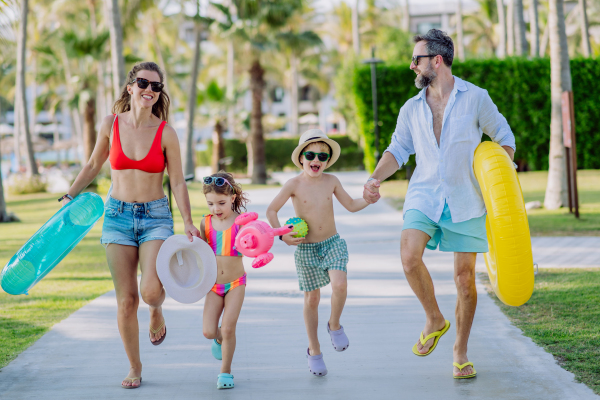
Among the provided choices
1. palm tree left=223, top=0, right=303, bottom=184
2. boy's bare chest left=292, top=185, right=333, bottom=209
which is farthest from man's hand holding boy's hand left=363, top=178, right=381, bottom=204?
palm tree left=223, top=0, right=303, bottom=184

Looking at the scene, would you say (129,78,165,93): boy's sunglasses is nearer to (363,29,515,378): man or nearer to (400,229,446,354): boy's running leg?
(363,29,515,378): man

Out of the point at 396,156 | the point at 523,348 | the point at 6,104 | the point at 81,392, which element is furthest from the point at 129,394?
the point at 6,104

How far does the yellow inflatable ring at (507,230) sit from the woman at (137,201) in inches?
70.8

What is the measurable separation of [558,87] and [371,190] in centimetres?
1004

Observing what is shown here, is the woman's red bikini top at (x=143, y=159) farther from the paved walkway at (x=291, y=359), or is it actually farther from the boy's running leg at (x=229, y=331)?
the paved walkway at (x=291, y=359)

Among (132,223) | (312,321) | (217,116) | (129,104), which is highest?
(217,116)

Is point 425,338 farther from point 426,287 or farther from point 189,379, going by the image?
point 189,379

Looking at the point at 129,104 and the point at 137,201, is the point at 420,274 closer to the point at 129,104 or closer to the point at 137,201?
the point at 137,201

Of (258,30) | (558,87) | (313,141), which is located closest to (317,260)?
(313,141)

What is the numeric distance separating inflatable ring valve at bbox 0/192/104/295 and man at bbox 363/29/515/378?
1.91 m

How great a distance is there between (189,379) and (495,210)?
2.20 metres

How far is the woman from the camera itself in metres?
4.12

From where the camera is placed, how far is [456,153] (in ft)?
13.7

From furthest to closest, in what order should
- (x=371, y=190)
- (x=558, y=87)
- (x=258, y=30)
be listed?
(x=258, y=30)
(x=558, y=87)
(x=371, y=190)
